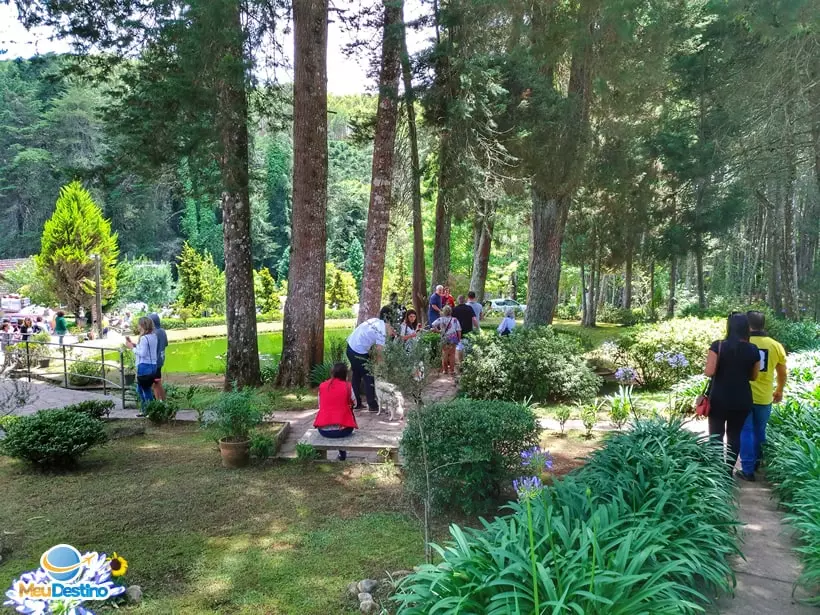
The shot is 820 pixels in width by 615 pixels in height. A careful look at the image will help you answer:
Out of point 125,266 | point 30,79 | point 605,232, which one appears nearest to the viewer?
point 605,232

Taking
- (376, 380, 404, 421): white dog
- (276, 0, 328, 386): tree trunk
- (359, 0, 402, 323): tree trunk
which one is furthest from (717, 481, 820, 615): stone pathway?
(359, 0, 402, 323): tree trunk

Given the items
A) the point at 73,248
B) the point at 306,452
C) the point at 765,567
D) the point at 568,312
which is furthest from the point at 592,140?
the point at 568,312

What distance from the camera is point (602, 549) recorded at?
2.90 meters

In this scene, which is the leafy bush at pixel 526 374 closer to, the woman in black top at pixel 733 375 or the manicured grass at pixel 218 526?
the manicured grass at pixel 218 526

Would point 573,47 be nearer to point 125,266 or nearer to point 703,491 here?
point 703,491

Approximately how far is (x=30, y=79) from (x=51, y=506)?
48.7 meters

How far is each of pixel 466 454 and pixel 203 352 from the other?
19.9m

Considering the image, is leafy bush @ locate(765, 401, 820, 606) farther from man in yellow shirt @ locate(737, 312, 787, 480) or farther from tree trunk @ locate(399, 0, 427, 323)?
tree trunk @ locate(399, 0, 427, 323)

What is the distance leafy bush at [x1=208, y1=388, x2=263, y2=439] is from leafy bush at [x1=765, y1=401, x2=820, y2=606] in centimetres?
462

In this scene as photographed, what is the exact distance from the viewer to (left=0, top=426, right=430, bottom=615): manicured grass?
3566 millimetres

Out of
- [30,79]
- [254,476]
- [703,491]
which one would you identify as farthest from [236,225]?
[30,79]

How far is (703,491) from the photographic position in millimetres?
3900

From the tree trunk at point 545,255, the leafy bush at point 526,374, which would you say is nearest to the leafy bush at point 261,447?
the leafy bush at point 526,374

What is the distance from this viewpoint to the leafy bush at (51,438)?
224 inches
